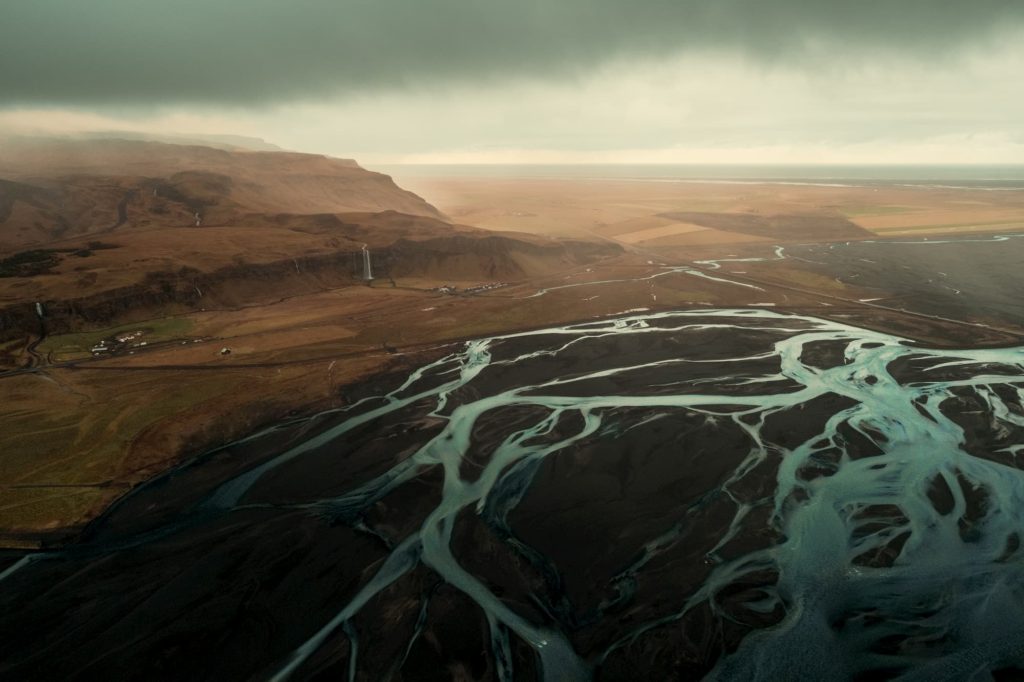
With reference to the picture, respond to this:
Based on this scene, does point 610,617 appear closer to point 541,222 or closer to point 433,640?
point 433,640

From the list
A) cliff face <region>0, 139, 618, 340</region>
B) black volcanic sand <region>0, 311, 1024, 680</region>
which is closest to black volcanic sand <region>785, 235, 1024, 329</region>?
black volcanic sand <region>0, 311, 1024, 680</region>

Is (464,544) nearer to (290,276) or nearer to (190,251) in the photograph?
(290,276)

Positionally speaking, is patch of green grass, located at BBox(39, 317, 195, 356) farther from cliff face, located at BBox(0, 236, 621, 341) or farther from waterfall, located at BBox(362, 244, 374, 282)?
waterfall, located at BBox(362, 244, 374, 282)

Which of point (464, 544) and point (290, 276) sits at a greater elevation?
point (290, 276)

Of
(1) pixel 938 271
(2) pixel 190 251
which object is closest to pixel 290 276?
(2) pixel 190 251

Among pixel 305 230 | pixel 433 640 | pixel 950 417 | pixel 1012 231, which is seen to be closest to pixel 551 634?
pixel 433 640

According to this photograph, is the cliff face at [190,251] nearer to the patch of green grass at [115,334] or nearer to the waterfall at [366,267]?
the waterfall at [366,267]

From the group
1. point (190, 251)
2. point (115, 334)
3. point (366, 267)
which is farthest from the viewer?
point (366, 267)

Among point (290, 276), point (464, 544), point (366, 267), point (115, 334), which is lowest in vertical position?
point (464, 544)

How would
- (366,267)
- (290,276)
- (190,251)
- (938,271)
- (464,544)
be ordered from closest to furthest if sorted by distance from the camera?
(464,544)
(190,251)
(290,276)
(938,271)
(366,267)
